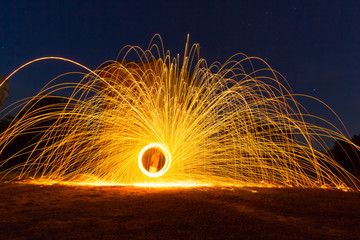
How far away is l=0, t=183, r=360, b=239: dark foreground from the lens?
12.6 feet

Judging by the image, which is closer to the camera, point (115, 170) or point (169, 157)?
point (169, 157)

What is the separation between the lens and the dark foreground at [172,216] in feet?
12.6

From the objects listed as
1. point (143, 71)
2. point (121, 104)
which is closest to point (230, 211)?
point (121, 104)

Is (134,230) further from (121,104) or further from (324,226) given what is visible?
(121,104)

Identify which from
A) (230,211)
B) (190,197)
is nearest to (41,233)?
(230,211)

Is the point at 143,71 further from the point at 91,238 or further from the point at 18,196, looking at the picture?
the point at 91,238

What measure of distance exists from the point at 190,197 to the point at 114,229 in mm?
3047

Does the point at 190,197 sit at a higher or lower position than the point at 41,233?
higher

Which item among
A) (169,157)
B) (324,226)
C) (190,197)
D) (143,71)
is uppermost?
(143,71)

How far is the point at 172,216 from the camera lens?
15.6 ft

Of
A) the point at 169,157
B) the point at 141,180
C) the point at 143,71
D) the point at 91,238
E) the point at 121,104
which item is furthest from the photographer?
the point at 143,71

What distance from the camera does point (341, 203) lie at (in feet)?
20.9

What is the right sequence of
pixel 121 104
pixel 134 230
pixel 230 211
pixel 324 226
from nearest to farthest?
1. pixel 134 230
2. pixel 324 226
3. pixel 230 211
4. pixel 121 104

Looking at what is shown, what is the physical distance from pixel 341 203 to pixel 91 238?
5816mm
